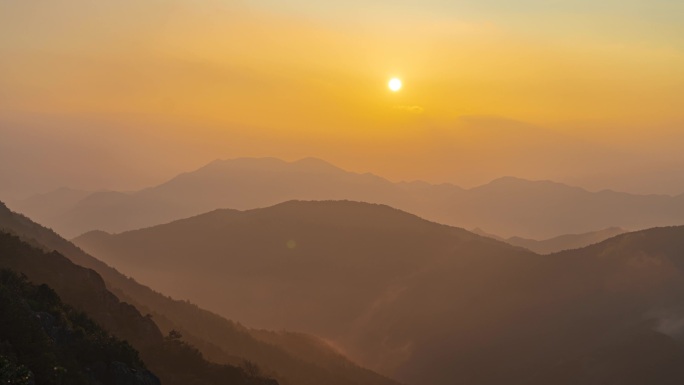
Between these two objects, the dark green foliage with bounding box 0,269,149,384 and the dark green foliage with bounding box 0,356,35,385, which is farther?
the dark green foliage with bounding box 0,269,149,384

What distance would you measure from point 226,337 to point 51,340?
6861 cm

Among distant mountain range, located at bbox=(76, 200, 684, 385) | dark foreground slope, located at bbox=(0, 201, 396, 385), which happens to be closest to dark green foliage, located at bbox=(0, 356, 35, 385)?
dark foreground slope, located at bbox=(0, 201, 396, 385)

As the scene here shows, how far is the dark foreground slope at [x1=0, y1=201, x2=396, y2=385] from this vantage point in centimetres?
9256

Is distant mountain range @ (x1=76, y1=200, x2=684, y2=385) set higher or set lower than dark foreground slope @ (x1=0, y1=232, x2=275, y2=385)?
higher

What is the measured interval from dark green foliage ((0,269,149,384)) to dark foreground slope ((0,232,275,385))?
8.98 metres

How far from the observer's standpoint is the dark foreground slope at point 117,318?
167 ft

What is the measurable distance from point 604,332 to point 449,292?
4710 centimetres

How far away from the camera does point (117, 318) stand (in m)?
55.3

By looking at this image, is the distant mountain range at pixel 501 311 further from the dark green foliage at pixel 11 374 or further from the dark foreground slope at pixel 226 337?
the dark green foliage at pixel 11 374

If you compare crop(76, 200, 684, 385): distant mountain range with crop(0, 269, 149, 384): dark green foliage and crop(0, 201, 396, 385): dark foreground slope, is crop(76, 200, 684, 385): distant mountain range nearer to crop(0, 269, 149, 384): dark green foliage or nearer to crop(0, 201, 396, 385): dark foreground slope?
crop(0, 201, 396, 385): dark foreground slope

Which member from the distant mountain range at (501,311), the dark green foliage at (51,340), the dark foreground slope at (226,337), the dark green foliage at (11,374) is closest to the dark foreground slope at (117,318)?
the dark green foliage at (51,340)

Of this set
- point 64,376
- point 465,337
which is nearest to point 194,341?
point 64,376

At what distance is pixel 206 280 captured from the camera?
200 meters

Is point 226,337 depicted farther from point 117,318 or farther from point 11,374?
point 11,374
